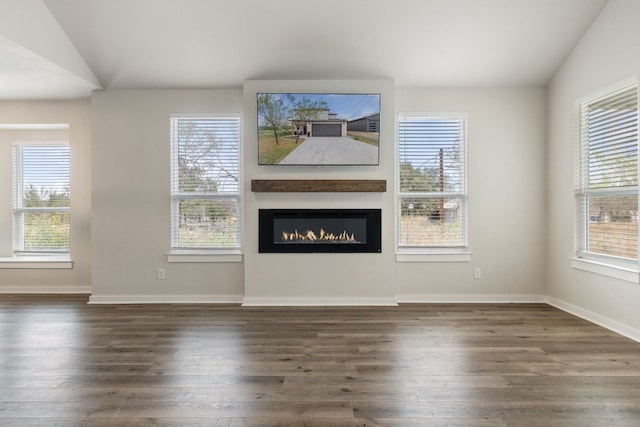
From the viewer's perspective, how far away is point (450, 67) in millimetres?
4383

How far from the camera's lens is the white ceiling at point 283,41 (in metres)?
3.68

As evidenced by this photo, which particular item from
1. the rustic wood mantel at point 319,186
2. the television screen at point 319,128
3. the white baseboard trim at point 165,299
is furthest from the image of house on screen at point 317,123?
the white baseboard trim at point 165,299

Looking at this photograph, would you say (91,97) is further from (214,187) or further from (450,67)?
(450,67)

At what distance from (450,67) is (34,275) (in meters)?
5.84

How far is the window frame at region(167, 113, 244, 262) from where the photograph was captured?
15.4 feet

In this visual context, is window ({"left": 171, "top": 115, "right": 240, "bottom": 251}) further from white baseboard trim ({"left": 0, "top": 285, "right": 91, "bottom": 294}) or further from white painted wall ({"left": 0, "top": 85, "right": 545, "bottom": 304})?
white baseboard trim ({"left": 0, "top": 285, "right": 91, "bottom": 294})

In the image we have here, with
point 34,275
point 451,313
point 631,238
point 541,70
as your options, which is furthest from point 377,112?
point 34,275

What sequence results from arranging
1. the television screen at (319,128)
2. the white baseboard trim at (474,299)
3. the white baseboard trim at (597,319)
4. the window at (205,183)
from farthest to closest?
the window at (205,183) < the white baseboard trim at (474,299) < the television screen at (319,128) < the white baseboard trim at (597,319)

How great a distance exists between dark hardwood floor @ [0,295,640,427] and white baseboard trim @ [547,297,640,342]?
107 mm

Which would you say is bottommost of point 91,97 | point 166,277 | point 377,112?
point 166,277

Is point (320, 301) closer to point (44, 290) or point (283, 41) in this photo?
point (283, 41)

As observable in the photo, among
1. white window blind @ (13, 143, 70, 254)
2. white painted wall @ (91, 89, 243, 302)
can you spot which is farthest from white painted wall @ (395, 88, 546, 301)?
white window blind @ (13, 143, 70, 254)

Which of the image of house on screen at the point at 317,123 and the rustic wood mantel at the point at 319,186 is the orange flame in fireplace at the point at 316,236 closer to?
the rustic wood mantel at the point at 319,186

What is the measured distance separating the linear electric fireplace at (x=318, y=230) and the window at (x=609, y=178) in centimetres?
214
